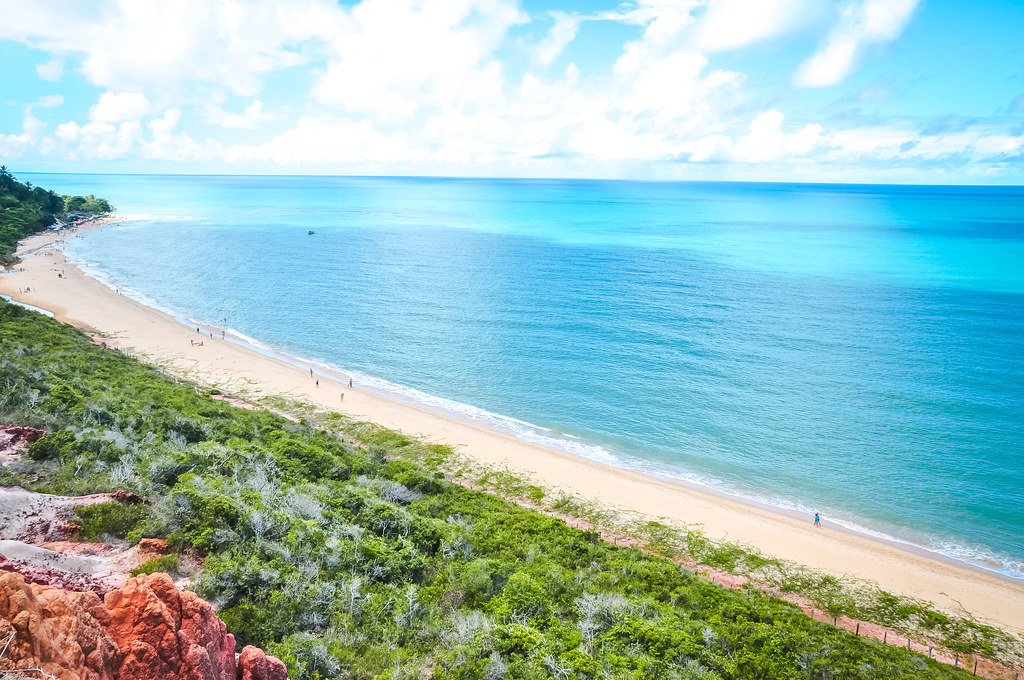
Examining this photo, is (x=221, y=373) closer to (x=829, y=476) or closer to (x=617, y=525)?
(x=617, y=525)

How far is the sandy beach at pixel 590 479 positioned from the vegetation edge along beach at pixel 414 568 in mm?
1796

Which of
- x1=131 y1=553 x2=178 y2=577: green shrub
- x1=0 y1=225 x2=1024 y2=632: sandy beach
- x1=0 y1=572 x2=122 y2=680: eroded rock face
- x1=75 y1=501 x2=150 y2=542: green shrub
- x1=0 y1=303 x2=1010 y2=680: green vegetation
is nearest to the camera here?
x1=0 y1=572 x2=122 y2=680: eroded rock face

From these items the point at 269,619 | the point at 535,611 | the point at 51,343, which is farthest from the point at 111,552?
the point at 51,343

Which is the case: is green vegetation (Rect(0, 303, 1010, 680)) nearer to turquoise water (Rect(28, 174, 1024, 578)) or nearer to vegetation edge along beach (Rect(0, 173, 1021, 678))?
vegetation edge along beach (Rect(0, 173, 1021, 678))

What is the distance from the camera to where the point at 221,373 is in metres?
49.9

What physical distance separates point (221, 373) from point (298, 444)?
26.1 metres

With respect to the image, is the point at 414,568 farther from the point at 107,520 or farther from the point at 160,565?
the point at 107,520

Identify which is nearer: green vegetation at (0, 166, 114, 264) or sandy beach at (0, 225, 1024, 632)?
sandy beach at (0, 225, 1024, 632)

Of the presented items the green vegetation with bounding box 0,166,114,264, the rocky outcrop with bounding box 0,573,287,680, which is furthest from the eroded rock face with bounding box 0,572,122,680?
the green vegetation with bounding box 0,166,114,264

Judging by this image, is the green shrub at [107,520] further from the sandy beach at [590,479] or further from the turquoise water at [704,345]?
the turquoise water at [704,345]

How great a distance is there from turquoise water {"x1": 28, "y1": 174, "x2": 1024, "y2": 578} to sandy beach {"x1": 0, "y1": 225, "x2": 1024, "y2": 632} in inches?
99.8

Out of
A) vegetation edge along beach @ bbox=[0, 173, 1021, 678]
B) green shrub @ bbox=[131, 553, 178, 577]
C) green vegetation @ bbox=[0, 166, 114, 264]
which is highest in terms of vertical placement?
green vegetation @ bbox=[0, 166, 114, 264]

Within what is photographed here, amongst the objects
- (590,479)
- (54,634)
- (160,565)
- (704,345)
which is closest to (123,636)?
(54,634)

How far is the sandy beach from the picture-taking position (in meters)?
27.3
